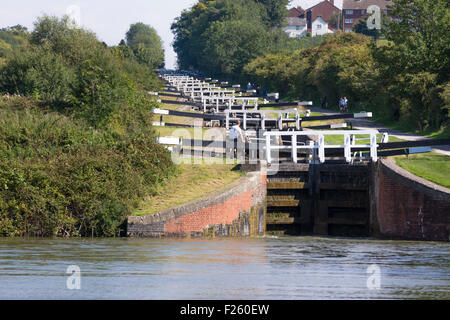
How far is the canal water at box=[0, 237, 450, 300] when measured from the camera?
1220 centimetres

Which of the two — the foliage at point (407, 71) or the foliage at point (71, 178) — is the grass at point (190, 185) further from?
the foliage at point (407, 71)

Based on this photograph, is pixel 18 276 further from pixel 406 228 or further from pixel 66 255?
pixel 406 228

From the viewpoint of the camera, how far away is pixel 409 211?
73.0 ft

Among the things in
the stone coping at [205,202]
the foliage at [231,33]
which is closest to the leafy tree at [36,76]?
the stone coping at [205,202]

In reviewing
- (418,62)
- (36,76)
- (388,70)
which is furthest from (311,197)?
(388,70)

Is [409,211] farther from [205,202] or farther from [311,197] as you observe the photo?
[311,197]

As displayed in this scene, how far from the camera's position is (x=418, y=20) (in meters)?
46.9

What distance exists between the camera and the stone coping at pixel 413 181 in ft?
69.5

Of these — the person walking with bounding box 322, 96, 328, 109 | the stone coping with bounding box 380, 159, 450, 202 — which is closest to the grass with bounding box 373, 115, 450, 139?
the person walking with bounding box 322, 96, 328, 109

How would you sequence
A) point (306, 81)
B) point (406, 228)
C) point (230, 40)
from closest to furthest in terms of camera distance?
point (406, 228), point (306, 81), point (230, 40)

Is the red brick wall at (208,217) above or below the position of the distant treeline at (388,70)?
below

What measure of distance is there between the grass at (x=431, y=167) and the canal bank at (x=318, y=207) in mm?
514
